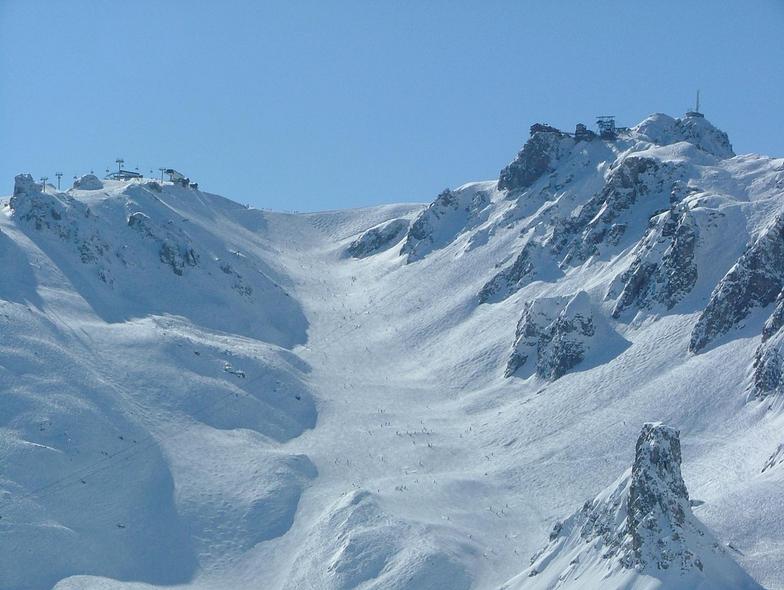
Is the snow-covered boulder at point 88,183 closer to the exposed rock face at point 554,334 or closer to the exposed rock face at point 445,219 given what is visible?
the exposed rock face at point 445,219

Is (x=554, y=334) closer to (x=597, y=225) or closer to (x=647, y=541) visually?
(x=597, y=225)

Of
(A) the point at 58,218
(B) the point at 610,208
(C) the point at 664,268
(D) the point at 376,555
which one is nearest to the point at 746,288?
(C) the point at 664,268

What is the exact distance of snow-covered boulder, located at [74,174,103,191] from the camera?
456 ft

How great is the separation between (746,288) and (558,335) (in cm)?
1519

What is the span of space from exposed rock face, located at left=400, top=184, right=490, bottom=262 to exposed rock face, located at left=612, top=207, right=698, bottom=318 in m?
40.3

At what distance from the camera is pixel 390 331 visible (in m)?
122

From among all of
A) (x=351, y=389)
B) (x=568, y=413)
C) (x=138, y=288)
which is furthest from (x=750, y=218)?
(x=138, y=288)

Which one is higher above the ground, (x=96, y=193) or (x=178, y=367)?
(x=96, y=193)

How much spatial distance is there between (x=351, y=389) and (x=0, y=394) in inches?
1133

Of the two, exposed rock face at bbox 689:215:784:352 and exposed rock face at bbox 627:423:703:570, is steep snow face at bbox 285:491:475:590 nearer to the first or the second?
exposed rock face at bbox 627:423:703:570

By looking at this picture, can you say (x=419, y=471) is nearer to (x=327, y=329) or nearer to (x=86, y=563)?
(x=86, y=563)

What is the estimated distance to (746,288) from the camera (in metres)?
92.1

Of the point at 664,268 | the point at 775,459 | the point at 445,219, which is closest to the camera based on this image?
the point at 775,459

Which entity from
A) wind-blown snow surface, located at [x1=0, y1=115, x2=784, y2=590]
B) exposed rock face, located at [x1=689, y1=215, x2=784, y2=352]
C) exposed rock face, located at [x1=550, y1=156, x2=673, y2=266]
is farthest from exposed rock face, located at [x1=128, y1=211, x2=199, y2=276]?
exposed rock face, located at [x1=689, y1=215, x2=784, y2=352]
